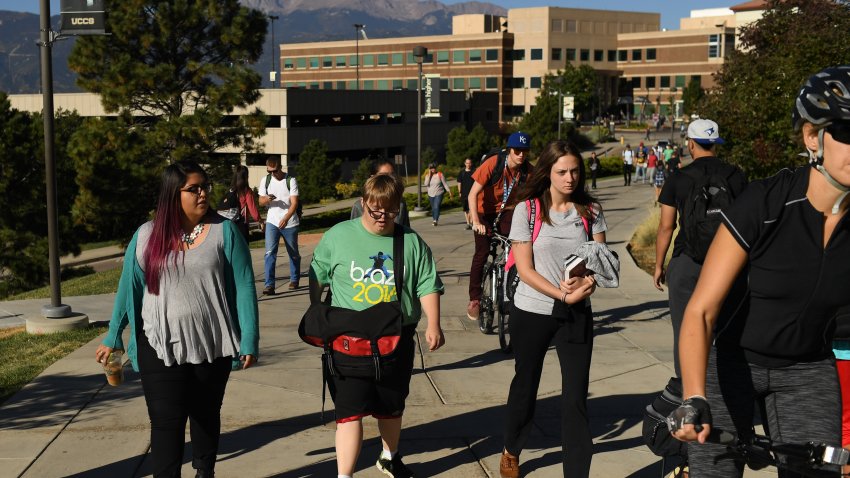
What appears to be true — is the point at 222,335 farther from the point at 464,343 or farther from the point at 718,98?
the point at 718,98

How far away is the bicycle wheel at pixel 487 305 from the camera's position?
32.3 ft

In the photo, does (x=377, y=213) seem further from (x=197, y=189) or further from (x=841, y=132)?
(x=841, y=132)

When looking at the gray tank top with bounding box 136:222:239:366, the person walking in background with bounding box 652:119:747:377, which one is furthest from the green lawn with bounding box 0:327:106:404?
the person walking in background with bounding box 652:119:747:377

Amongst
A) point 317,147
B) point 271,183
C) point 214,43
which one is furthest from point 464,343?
point 317,147

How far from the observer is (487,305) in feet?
32.5

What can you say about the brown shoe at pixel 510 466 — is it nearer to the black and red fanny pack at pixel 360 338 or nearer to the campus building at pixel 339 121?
the black and red fanny pack at pixel 360 338

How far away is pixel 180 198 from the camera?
4828mm

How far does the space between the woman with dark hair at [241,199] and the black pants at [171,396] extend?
21.2 ft

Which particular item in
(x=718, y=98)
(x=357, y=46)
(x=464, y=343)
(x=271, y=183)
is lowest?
(x=464, y=343)

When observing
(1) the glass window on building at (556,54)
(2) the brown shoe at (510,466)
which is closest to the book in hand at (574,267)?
(2) the brown shoe at (510,466)

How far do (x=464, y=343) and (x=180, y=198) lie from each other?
16.7ft

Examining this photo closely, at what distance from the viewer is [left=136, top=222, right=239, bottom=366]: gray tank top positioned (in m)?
4.77

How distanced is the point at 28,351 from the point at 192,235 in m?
5.01

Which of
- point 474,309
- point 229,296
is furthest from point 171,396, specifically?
point 474,309
